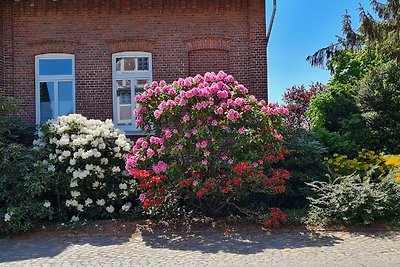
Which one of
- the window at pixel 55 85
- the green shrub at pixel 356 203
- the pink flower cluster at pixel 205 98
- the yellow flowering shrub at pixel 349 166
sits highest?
the window at pixel 55 85

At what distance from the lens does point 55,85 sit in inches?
586

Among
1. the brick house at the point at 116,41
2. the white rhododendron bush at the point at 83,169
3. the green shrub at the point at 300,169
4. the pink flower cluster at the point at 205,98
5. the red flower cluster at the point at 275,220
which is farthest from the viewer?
the brick house at the point at 116,41

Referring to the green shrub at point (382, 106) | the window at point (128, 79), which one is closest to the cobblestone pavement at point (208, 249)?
the window at point (128, 79)

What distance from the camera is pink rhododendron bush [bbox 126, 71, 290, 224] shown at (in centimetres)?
941

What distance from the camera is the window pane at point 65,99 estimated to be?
1480cm

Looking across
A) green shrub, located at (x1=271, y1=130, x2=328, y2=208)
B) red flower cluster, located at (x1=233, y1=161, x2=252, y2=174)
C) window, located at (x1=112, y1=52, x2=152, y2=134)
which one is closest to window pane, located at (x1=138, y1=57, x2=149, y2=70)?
window, located at (x1=112, y1=52, x2=152, y2=134)

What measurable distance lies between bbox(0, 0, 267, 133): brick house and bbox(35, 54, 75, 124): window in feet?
0.12

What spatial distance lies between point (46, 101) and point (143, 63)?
3.44 metres

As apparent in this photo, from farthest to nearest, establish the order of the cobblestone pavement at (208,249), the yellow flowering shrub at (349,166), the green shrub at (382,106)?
→ the green shrub at (382,106) < the yellow flowering shrub at (349,166) < the cobblestone pavement at (208,249)

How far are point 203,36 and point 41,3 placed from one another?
5405 millimetres

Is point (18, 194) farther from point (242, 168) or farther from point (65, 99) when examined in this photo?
point (65, 99)

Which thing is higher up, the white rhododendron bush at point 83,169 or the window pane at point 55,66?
the window pane at point 55,66

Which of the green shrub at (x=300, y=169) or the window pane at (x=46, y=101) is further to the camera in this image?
the window pane at (x=46, y=101)

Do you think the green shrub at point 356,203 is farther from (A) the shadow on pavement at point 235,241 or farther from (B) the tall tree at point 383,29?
(B) the tall tree at point 383,29
